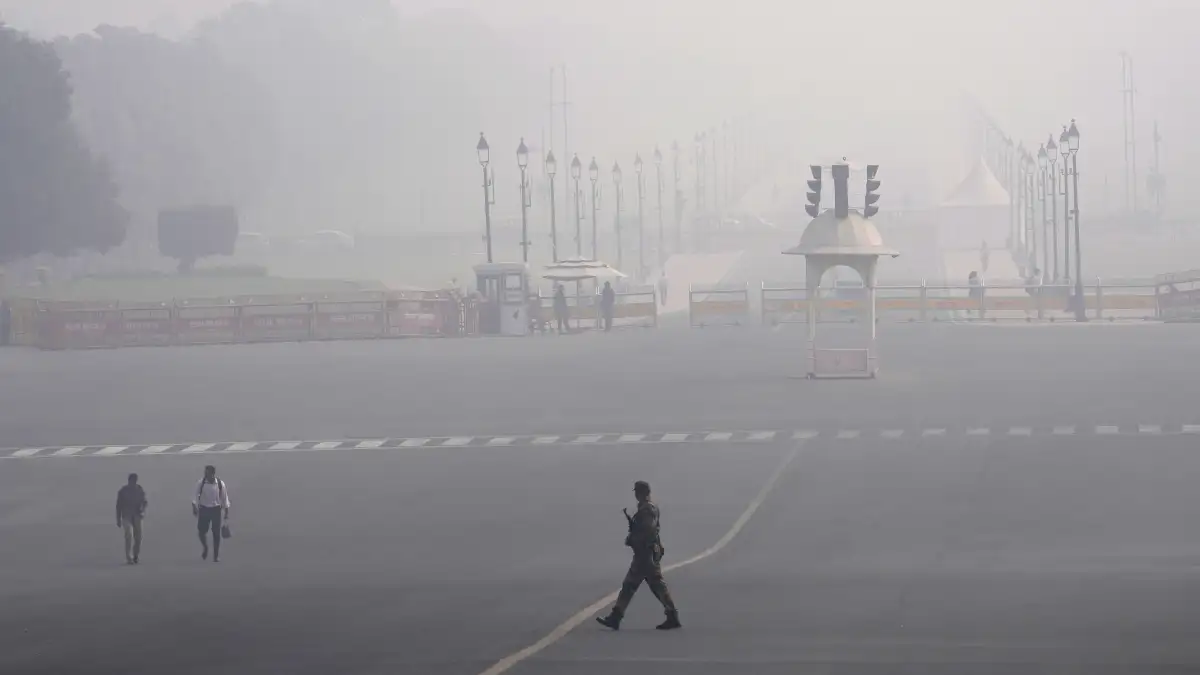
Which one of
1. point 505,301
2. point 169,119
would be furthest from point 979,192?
point 505,301

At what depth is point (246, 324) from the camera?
61.1m

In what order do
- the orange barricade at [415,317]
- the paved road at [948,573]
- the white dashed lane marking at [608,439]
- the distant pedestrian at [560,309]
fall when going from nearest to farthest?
the paved road at [948,573] → the white dashed lane marking at [608,439] → the orange barricade at [415,317] → the distant pedestrian at [560,309]

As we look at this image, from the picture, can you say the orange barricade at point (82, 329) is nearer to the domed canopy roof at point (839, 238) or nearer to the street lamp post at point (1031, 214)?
the domed canopy roof at point (839, 238)

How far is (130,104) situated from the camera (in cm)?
11062

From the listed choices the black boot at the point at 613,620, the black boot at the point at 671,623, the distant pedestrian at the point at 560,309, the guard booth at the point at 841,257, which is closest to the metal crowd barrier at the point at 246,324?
the distant pedestrian at the point at 560,309

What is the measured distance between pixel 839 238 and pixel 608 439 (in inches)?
393

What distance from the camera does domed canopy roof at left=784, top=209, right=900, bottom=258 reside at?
3997 centimetres

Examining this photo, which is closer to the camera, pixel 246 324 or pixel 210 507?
pixel 210 507

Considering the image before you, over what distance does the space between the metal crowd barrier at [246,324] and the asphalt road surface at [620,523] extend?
12.5m

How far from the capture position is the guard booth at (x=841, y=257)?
132ft

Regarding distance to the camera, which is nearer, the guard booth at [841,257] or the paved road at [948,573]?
the paved road at [948,573]

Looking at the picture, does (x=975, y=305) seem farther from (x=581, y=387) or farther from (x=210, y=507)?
(x=210, y=507)

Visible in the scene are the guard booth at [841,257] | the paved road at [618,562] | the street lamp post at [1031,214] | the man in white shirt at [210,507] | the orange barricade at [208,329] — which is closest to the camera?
the paved road at [618,562]

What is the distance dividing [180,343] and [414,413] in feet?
81.9
